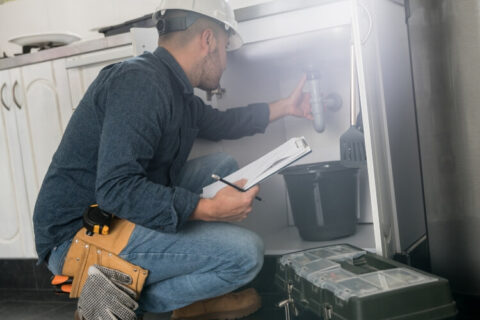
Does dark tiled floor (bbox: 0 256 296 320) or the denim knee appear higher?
the denim knee

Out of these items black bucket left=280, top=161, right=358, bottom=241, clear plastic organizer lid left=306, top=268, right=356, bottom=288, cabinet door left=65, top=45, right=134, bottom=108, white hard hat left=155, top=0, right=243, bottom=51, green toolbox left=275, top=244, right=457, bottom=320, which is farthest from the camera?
cabinet door left=65, top=45, right=134, bottom=108

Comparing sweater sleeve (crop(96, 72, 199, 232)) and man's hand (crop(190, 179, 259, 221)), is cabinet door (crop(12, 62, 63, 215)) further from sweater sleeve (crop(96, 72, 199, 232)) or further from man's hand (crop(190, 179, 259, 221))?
man's hand (crop(190, 179, 259, 221))

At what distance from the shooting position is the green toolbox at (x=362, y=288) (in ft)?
3.11

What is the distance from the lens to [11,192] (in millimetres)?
2195

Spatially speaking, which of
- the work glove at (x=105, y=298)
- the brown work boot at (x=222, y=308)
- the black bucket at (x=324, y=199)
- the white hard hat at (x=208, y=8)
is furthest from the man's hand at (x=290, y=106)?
the work glove at (x=105, y=298)

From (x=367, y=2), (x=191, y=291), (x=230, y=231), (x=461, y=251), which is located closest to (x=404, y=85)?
(x=367, y=2)

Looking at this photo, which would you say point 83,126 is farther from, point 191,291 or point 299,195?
point 299,195

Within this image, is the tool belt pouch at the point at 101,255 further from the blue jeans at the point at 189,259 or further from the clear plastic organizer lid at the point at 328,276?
the clear plastic organizer lid at the point at 328,276

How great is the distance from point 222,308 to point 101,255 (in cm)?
42

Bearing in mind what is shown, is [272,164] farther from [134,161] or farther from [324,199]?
[324,199]

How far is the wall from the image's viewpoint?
2582 millimetres

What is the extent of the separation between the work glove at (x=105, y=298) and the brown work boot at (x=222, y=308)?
12.6 inches

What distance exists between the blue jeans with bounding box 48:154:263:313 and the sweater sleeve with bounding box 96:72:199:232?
94 mm

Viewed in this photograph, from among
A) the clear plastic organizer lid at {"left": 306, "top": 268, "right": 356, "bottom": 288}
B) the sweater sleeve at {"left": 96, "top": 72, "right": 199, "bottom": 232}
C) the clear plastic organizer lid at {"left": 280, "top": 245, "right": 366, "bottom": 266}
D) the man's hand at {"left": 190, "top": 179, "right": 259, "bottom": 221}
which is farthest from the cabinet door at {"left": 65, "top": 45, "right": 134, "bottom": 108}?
the clear plastic organizer lid at {"left": 306, "top": 268, "right": 356, "bottom": 288}
